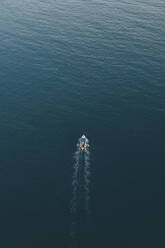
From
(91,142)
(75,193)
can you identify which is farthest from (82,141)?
(75,193)

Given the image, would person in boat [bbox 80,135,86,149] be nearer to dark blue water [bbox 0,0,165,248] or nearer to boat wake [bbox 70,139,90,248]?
boat wake [bbox 70,139,90,248]

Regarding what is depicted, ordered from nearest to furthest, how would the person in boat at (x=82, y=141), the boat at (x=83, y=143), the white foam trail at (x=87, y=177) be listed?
1. the white foam trail at (x=87, y=177)
2. the boat at (x=83, y=143)
3. the person in boat at (x=82, y=141)

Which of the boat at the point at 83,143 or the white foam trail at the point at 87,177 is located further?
the boat at the point at 83,143

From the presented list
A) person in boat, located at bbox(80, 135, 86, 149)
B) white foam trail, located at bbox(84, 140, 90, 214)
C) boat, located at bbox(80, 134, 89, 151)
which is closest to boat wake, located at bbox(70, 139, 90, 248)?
white foam trail, located at bbox(84, 140, 90, 214)

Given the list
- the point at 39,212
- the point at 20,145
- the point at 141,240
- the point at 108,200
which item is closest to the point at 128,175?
the point at 108,200

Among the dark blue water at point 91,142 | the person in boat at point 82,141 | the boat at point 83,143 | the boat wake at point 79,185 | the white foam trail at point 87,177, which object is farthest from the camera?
the person in boat at point 82,141

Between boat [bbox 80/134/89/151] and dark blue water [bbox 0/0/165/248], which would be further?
boat [bbox 80/134/89/151]

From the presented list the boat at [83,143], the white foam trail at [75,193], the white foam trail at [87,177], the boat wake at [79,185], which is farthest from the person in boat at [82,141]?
the white foam trail at [87,177]

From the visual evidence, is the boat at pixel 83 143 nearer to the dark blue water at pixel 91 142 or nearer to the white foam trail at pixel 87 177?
the white foam trail at pixel 87 177
